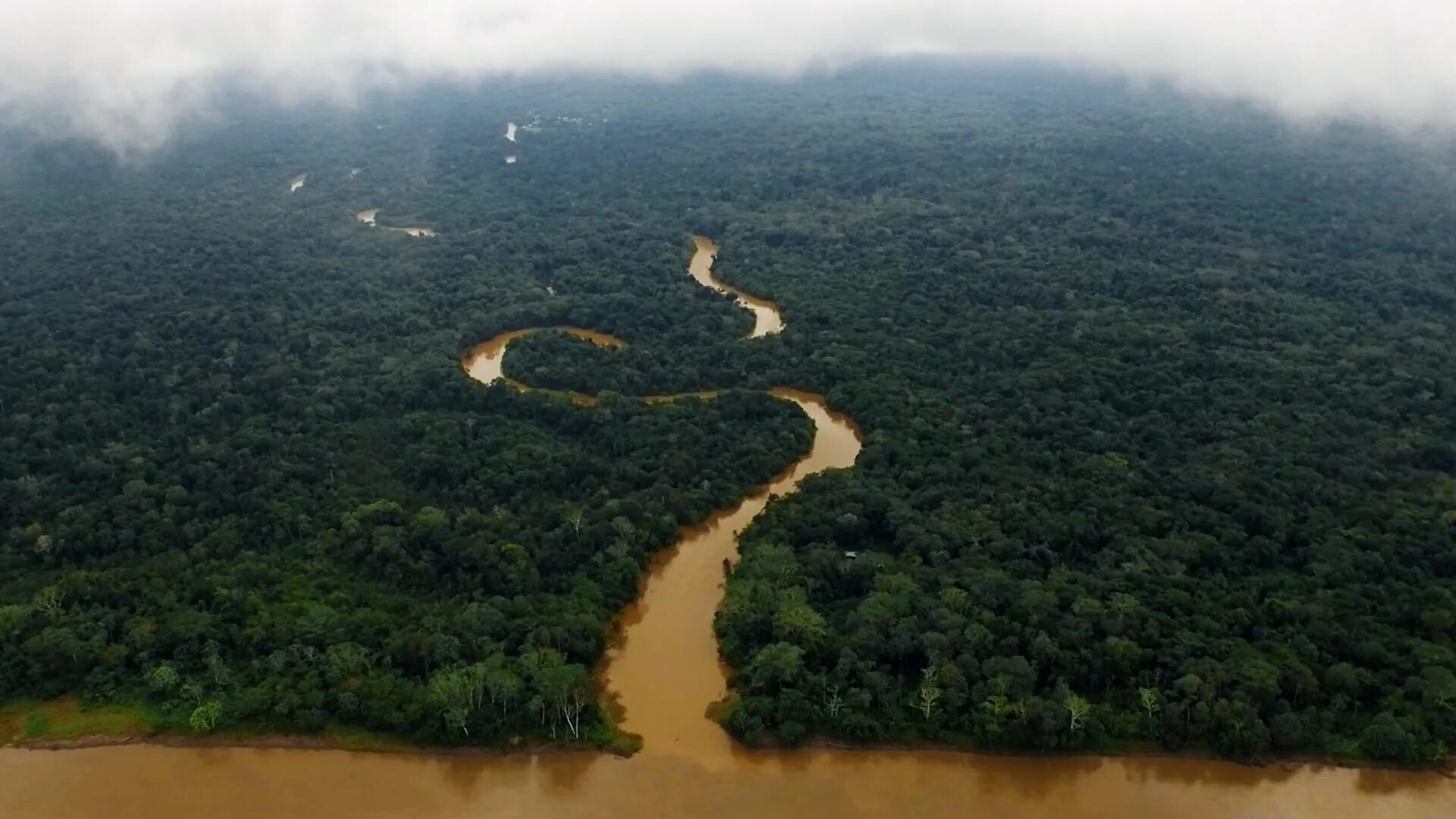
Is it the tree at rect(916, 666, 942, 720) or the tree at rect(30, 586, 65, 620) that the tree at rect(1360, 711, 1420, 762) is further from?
the tree at rect(30, 586, 65, 620)

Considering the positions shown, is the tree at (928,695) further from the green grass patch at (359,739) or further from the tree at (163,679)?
the tree at (163,679)

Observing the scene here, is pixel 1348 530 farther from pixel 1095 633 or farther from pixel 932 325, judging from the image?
pixel 932 325

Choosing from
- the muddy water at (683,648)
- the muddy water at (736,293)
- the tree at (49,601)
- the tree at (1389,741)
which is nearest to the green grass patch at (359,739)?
the muddy water at (683,648)

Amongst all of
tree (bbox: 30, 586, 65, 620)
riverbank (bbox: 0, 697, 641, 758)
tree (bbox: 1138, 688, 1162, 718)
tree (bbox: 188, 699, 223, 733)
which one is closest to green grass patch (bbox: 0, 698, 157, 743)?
riverbank (bbox: 0, 697, 641, 758)

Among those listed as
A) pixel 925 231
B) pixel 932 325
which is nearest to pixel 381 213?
pixel 925 231

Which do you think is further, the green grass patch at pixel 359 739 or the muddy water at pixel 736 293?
the muddy water at pixel 736 293

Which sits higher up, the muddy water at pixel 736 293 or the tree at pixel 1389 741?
the muddy water at pixel 736 293
